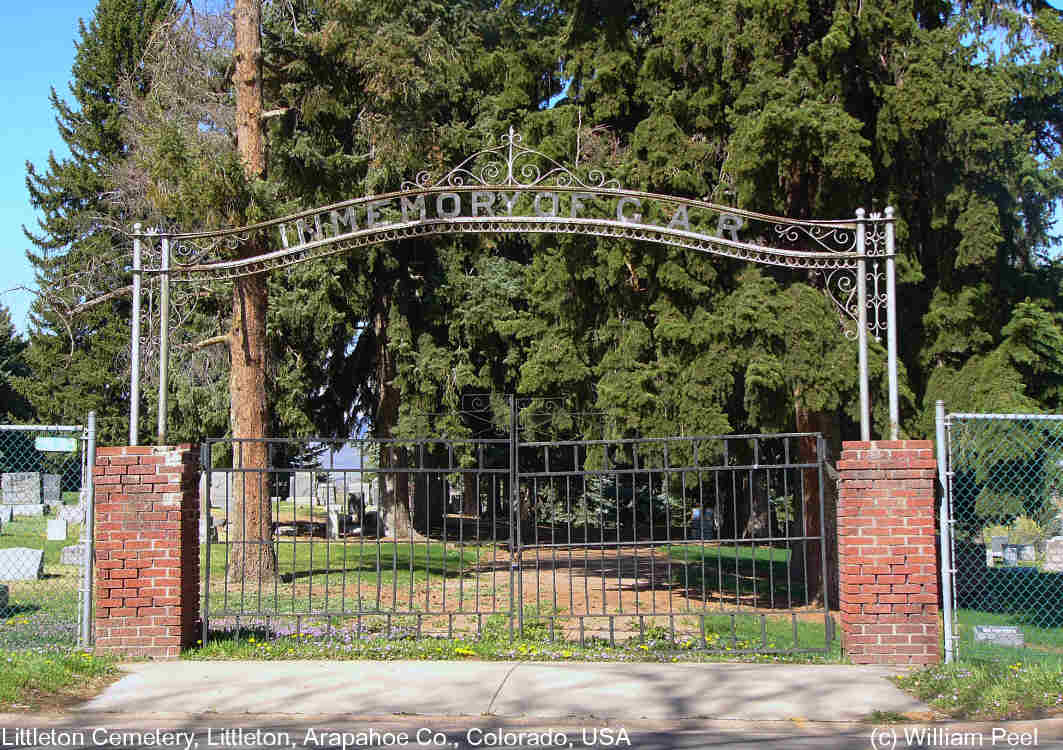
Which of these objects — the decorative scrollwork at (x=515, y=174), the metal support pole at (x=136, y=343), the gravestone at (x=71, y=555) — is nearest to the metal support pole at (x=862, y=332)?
the decorative scrollwork at (x=515, y=174)

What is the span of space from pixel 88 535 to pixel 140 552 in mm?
553

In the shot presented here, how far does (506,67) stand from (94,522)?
1560 centimetres

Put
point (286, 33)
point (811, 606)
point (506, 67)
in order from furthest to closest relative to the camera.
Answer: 1. point (506, 67)
2. point (286, 33)
3. point (811, 606)

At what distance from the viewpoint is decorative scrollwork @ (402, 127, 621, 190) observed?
967 cm

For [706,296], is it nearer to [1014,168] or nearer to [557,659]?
[1014,168]

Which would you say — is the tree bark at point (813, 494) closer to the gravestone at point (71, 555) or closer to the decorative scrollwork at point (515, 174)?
the decorative scrollwork at point (515, 174)

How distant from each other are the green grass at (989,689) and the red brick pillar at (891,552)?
404 mm

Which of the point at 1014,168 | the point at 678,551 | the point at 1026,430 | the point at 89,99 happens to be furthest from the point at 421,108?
the point at 89,99

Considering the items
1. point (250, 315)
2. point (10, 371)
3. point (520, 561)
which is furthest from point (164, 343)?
point (10, 371)

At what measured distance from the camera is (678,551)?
88.9 feet

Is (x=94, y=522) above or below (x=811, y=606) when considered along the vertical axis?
above

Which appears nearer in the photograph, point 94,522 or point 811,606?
point 94,522

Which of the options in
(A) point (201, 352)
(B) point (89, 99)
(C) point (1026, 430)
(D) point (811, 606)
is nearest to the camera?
(C) point (1026, 430)

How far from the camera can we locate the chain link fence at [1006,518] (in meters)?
9.12
